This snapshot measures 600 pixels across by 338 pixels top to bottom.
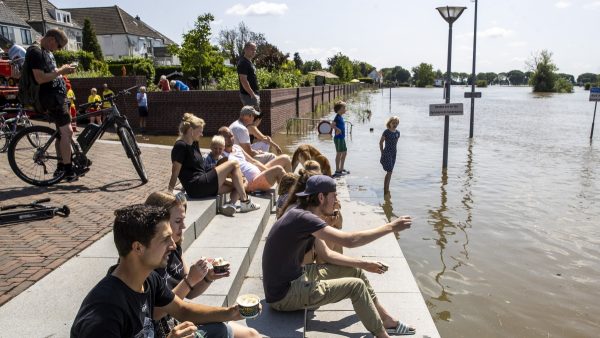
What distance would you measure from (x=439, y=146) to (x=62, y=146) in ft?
45.5

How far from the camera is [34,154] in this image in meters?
6.38

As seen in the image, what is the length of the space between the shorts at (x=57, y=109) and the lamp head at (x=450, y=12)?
341 inches

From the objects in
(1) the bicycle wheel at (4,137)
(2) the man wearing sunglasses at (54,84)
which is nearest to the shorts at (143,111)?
(1) the bicycle wheel at (4,137)

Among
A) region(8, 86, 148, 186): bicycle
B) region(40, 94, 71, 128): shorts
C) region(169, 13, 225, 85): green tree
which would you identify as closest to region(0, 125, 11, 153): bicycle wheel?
region(8, 86, 148, 186): bicycle

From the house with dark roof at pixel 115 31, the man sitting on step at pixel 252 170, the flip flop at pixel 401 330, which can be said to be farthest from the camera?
the house with dark roof at pixel 115 31

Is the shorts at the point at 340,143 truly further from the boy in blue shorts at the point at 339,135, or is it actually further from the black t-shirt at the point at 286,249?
the black t-shirt at the point at 286,249

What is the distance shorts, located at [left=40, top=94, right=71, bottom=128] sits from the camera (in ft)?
20.3

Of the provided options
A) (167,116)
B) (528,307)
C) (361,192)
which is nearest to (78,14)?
(167,116)

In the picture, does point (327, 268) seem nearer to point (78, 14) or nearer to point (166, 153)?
point (166, 153)

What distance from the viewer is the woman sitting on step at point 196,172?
5641 mm

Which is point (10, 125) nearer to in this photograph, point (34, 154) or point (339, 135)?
point (34, 154)

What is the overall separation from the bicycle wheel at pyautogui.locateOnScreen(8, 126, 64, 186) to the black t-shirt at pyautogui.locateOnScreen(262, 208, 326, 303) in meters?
4.32

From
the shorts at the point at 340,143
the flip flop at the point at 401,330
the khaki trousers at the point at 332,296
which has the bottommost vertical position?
the flip flop at the point at 401,330

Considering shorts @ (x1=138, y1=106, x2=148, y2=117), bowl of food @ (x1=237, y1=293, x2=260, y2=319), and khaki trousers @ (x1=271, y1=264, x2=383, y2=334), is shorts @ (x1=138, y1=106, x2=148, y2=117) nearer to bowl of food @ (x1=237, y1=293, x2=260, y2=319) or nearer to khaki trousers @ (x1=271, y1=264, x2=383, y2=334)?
khaki trousers @ (x1=271, y1=264, x2=383, y2=334)
